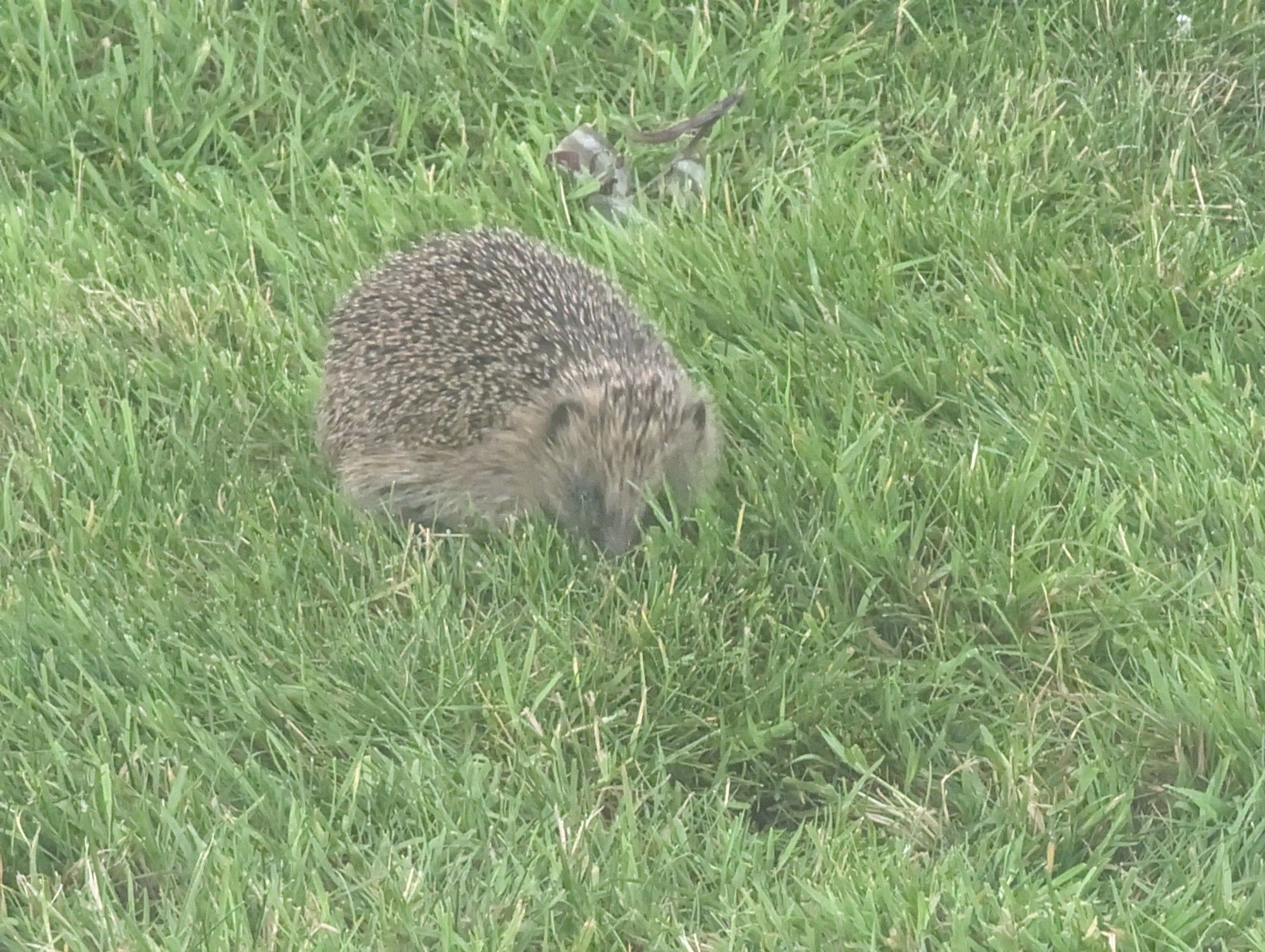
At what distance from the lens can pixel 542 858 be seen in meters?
3.19

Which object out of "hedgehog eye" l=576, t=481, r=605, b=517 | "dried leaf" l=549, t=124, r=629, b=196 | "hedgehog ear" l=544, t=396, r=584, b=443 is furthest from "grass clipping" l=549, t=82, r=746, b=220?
"hedgehog eye" l=576, t=481, r=605, b=517

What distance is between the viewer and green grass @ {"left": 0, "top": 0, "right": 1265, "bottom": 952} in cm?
318

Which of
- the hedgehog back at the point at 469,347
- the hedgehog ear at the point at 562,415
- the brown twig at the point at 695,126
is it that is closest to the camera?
the hedgehog ear at the point at 562,415

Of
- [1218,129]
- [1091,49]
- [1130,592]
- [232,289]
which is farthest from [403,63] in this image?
[1130,592]

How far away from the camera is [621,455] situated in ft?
14.1

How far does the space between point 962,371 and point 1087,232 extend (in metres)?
0.95

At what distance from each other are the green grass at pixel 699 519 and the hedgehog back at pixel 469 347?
8.2 inches

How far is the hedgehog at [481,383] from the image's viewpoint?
4.42 m

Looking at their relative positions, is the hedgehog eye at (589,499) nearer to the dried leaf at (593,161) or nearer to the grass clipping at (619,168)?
the grass clipping at (619,168)

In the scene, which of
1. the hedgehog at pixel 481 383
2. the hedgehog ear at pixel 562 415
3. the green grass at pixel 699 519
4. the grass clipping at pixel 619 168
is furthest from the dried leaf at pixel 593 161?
the hedgehog ear at pixel 562 415

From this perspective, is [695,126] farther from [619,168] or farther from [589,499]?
[589,499]

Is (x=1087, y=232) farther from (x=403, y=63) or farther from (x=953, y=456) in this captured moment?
(x=403, y=63)

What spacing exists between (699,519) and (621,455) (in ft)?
1.33

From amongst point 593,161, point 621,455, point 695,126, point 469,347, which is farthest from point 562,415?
point 695,126
